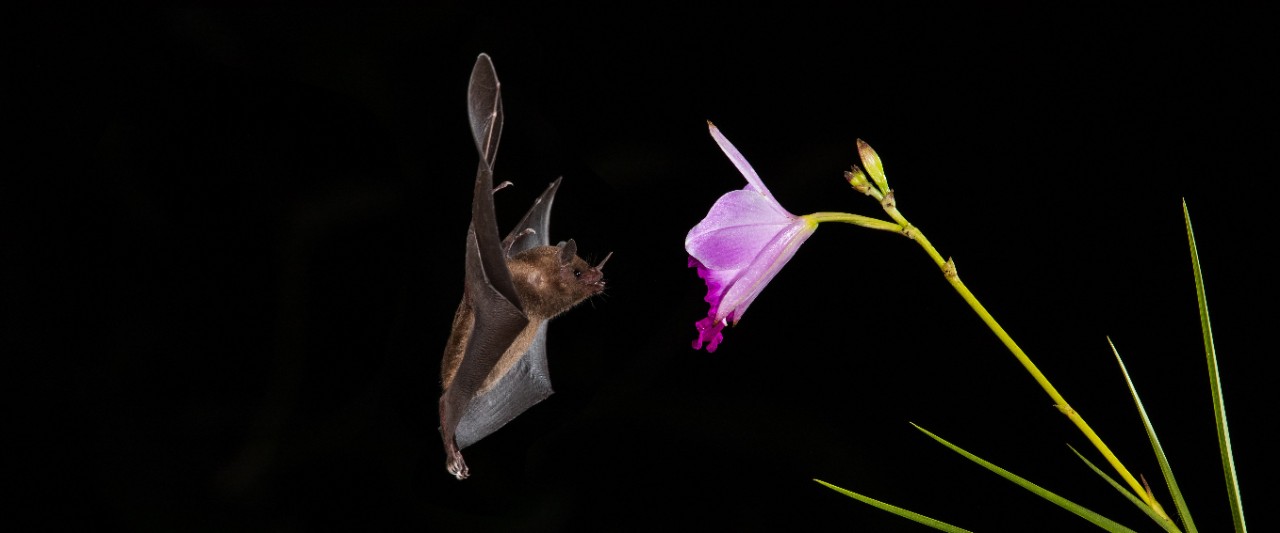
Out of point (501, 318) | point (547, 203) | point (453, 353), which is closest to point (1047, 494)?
point (501, 318)

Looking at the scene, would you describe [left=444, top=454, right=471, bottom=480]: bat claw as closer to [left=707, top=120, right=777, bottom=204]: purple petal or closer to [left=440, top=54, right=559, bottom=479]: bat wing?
[left=440, top=54, right=559, bottom=479]: bat wing

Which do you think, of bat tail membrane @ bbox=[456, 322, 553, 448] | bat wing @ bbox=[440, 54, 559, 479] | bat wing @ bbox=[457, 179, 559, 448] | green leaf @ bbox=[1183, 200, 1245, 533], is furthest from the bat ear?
green leaf @ bbox=[1183, 200, 1245, 533]

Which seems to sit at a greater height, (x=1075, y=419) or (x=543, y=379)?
(x=1075, y=419)

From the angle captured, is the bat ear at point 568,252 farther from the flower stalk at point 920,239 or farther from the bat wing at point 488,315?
the flower stalk at point 920,239

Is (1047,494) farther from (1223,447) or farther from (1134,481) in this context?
(1223,447)

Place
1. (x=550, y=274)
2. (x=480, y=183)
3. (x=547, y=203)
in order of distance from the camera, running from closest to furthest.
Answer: (x=480, y=183), (x=550, y=274), (x=547, y=203)

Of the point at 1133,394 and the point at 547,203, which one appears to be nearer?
the point at 1133,394
